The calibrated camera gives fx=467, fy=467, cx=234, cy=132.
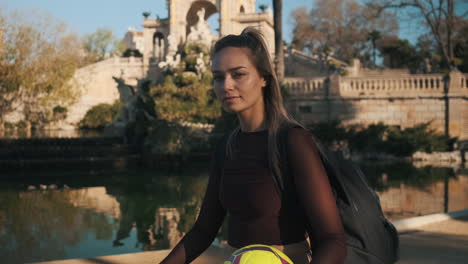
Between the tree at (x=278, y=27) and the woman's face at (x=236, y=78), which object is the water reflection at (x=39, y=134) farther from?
the woman's face at (x=236, y=78)

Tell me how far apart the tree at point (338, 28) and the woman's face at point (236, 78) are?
43.0m

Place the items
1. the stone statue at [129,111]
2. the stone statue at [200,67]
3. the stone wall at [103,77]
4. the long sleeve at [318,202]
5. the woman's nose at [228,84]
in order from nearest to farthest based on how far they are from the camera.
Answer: the long sleeve at [318,202] < the woman's nose at [228,84] < the stone statue at [129,111] < the stone statue at [200,67] < the stone wall at [103,77]

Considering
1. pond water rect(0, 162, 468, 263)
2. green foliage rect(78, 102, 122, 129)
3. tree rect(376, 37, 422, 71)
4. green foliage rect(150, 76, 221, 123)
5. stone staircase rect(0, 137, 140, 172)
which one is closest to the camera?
pond water rect(0, 162, 468, 263)

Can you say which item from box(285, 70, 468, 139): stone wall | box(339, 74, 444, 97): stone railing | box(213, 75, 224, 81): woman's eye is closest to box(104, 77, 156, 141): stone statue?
box(285, 70, 468, 139): stone wall

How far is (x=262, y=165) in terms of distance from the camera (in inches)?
69.6

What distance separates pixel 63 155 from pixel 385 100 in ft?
46.8

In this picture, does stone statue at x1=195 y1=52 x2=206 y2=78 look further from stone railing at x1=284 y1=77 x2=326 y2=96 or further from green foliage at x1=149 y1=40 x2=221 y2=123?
stone railing at x1=284 y1=77 x2=326 y2=96

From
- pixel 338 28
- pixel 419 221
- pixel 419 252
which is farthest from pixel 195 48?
→ pixel 419 252

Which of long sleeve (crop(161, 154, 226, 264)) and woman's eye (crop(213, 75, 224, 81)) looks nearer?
woman's eye (crop(213, 75, 224, 81))

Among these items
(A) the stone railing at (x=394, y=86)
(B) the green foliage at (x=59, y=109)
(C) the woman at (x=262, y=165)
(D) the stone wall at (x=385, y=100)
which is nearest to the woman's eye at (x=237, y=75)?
(C) the woman at (x=262, y=165)

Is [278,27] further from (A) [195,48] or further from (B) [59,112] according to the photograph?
(B) [59,112]

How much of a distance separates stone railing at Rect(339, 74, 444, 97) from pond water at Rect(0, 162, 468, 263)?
21.8 ft

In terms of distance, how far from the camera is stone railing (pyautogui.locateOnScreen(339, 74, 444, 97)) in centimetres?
2125

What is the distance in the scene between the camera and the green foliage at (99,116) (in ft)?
134
